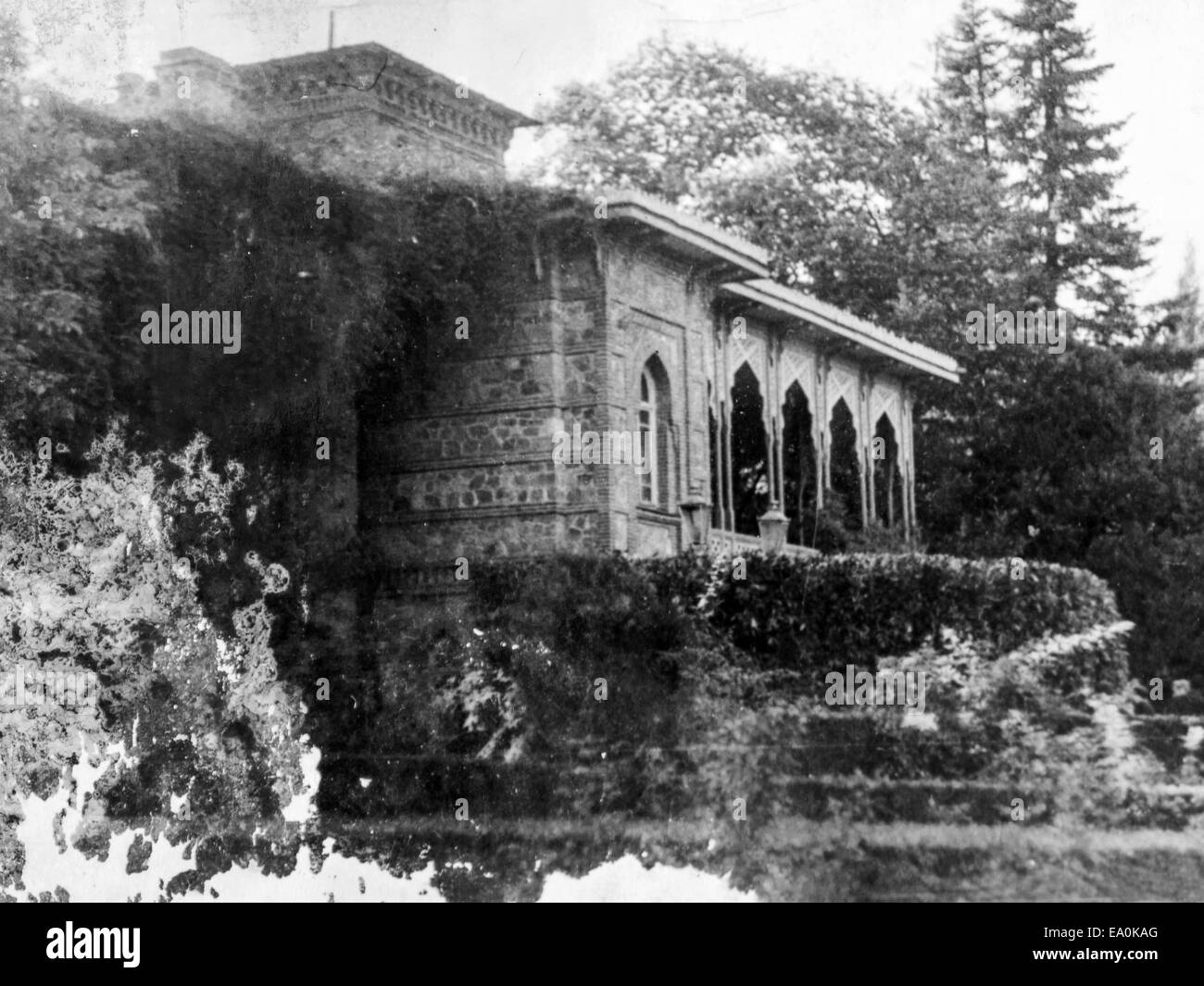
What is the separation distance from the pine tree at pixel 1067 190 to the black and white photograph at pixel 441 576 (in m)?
9.19

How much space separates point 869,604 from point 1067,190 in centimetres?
1776

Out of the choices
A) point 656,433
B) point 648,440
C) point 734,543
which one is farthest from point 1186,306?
point 648,440

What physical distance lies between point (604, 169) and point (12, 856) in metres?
25.4

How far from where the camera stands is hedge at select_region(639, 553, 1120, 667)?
1450 centimetres

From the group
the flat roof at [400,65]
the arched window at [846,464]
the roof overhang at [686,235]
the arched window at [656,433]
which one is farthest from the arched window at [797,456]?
the flat roof at [400,65]

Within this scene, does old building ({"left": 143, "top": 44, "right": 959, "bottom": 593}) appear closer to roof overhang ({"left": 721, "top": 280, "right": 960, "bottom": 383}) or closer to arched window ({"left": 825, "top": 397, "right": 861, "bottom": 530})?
roof overhang ({"left": 721, "top": 280, "right": 960, "bottom": 383})

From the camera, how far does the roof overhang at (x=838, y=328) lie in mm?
20953
